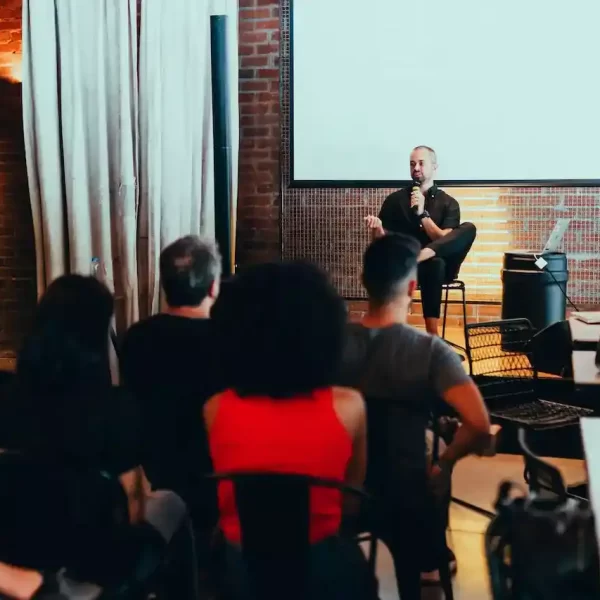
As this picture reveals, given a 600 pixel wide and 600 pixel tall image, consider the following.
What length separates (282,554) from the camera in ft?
4.44

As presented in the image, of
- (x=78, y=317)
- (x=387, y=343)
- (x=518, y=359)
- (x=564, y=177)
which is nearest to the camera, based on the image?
(x=78, y=317)

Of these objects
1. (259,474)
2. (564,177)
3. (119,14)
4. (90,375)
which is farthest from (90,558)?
(564,177)

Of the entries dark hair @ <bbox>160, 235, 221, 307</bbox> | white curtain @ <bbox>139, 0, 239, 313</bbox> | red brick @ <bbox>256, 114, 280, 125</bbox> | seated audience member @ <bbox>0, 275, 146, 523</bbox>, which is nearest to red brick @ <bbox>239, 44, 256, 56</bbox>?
red brick @ <bbox>256, 114, 280, 125</bbox>

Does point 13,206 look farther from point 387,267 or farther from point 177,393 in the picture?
point 387,267

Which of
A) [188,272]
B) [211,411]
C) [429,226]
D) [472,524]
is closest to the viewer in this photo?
[211,411]

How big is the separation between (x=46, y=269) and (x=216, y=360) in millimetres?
2704

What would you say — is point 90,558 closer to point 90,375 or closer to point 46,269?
point 90,375

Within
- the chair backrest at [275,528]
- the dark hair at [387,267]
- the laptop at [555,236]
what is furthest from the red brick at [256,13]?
the chair backrest at [275,528]

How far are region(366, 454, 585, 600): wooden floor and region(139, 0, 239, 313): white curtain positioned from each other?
1.91 m

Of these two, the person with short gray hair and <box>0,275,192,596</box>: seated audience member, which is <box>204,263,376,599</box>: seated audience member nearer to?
<box>0,275,192,596</box>: seated audience member

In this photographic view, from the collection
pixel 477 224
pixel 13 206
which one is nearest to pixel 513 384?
pixel 477 224

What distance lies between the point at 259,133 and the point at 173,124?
1.04 m

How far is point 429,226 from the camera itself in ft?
14.8

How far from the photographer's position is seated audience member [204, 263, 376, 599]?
147 cm
